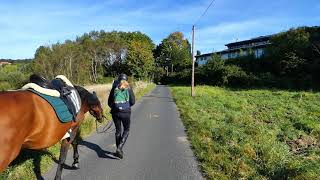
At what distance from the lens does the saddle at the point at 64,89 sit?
6.55m

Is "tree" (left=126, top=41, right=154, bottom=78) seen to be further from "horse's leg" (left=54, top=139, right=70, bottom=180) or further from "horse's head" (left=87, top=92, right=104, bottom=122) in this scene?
"horse's leg" (left=54, top=139, right=70, bottom=180)

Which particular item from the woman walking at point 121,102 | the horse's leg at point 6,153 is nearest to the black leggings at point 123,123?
the woman walking at point 121,102

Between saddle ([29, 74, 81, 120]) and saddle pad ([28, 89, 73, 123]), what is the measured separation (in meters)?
0.16

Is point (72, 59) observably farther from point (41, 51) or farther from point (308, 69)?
point (308, 69)

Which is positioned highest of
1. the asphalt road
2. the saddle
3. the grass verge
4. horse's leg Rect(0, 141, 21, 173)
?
the saddle

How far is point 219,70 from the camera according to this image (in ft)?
197

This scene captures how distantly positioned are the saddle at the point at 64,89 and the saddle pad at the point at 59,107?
0.52 ft

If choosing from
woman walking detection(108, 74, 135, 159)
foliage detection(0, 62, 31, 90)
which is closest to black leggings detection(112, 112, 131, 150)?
woman walking detection(108, 74, 135, 159)

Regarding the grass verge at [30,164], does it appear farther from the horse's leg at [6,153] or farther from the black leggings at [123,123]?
the horse's leg at [6,153]

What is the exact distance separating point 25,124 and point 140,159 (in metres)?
4.41

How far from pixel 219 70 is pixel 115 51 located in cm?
3438

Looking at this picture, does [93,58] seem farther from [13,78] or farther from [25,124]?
[25,124]

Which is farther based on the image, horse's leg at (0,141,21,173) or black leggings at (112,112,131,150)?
black leggings at (112,112,131,150)

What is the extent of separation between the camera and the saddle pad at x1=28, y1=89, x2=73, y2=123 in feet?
20.3
